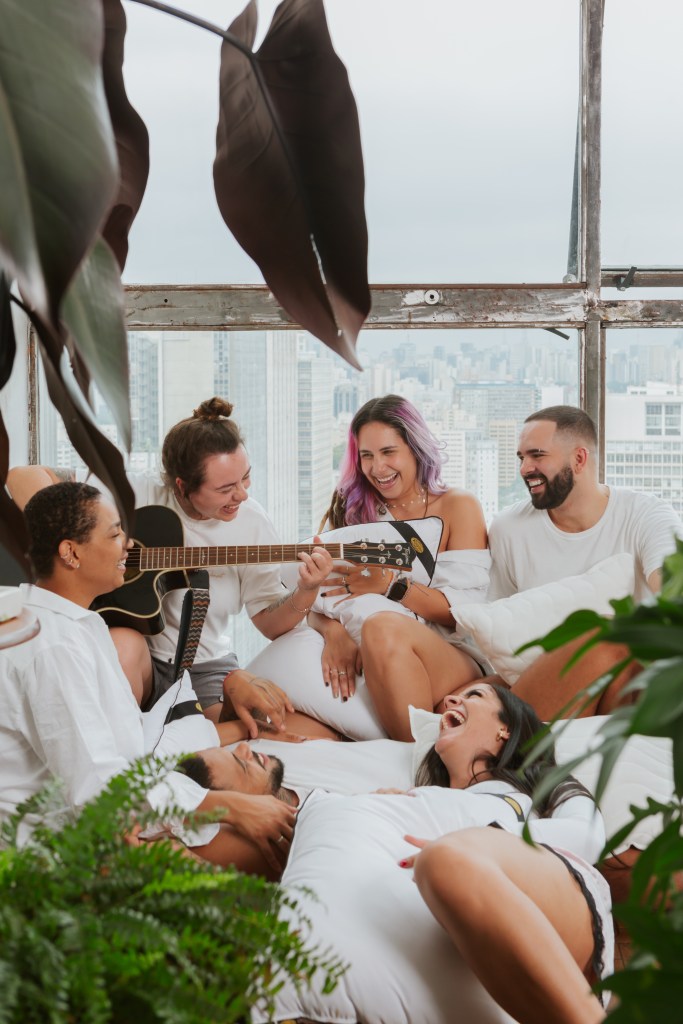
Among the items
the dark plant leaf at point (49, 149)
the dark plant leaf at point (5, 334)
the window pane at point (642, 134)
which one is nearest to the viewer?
the dark plant leaf at point (49, 149)

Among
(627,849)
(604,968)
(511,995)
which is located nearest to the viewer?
(511,995)

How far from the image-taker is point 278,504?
4074 millimetres

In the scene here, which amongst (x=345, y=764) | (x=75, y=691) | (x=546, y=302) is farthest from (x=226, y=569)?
(x=546, y=302)

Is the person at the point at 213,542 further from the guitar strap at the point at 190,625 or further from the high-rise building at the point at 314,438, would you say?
the high-rise building at the point at 314,438

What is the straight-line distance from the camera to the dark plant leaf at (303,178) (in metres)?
0.87

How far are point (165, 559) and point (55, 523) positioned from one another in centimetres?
70

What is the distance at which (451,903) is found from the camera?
1469mm

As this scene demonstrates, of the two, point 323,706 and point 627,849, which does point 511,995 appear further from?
point 323,706

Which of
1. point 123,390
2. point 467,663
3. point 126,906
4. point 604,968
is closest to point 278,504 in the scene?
point 467,663

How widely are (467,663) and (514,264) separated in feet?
5.63

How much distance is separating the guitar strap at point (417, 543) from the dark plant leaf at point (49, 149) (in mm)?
2548

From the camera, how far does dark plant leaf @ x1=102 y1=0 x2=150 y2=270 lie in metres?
0.89

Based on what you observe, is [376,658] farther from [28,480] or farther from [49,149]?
[49,149]

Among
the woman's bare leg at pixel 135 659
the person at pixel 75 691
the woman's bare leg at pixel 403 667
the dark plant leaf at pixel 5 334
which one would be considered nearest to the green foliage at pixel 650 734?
the dark plant leaf at pixel 5 334
